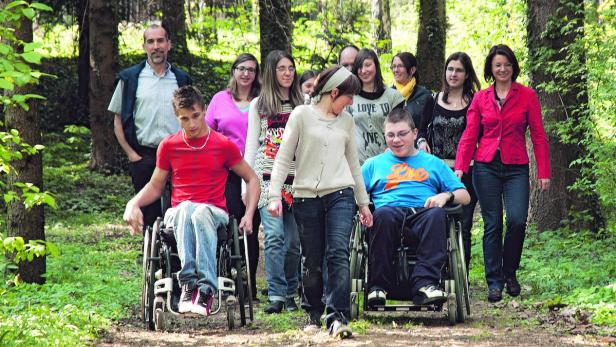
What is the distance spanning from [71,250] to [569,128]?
540 centimetres

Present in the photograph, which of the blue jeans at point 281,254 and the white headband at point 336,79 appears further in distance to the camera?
the blue jeans at point 281,254

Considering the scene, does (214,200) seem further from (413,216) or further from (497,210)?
(497,210)

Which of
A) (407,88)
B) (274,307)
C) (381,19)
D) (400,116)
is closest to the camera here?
(400,116)

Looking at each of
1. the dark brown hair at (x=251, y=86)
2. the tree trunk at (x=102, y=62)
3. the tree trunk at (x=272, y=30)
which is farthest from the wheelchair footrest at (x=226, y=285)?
the tree trunk at (x=102, y=62)

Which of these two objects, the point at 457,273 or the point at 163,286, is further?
the point at 457,273

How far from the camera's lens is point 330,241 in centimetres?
541

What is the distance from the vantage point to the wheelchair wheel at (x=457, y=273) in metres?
5.71

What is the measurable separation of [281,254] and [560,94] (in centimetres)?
435

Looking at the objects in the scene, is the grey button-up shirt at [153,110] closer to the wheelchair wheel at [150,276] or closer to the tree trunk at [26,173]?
the tree trunk at [26,173]

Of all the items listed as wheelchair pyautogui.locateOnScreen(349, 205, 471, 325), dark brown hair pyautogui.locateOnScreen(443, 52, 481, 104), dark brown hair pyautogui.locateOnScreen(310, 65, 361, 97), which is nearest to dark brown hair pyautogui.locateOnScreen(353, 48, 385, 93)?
dark brown hair pyautogui.locateOnScreen(443, 52, 481, 104)

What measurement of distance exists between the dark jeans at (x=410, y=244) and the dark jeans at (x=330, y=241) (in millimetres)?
378

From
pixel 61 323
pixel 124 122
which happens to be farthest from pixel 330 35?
pixel 61 323

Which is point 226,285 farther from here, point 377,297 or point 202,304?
point 377,297

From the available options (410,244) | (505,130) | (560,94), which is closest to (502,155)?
(505,130)
